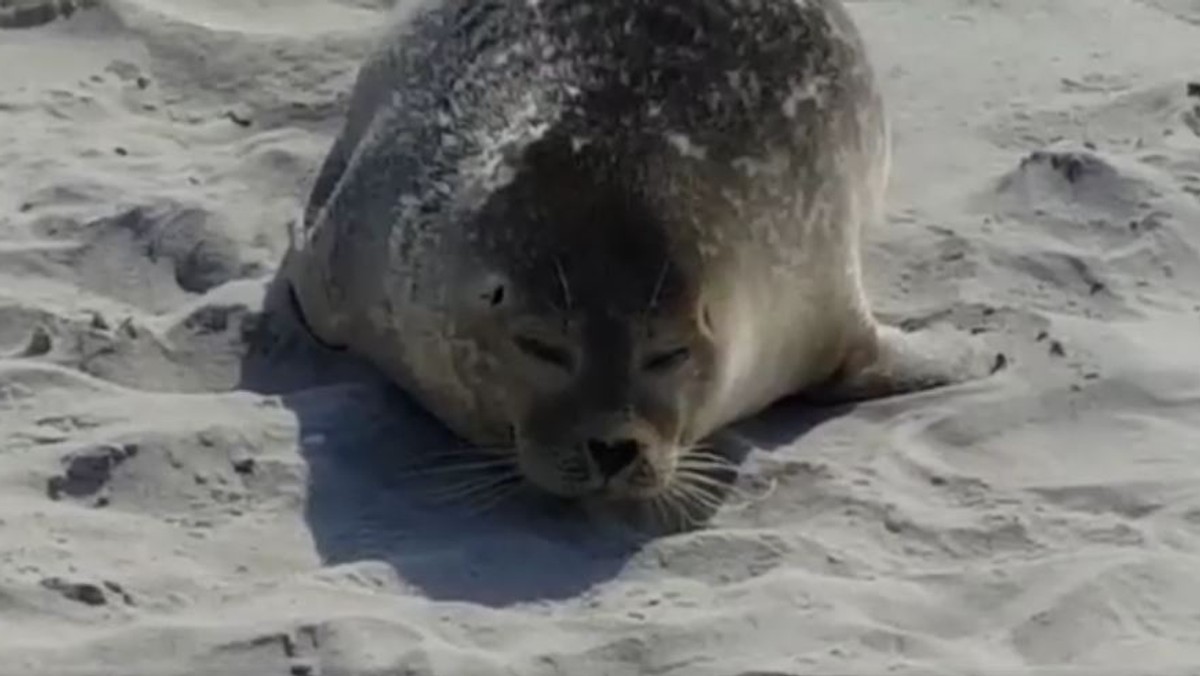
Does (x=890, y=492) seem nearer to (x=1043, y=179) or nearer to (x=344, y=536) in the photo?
(x=344, y=536)

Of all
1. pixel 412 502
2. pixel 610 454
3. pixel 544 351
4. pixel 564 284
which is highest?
pixel 564 284

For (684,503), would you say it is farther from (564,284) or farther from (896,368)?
(896,368)

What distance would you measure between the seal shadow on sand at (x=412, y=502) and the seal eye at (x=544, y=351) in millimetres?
255

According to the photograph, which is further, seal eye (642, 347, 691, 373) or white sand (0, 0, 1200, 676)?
seal eye (642, 347, 691, 373)

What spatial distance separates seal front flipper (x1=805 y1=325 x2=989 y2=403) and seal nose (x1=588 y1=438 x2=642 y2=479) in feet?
2.43

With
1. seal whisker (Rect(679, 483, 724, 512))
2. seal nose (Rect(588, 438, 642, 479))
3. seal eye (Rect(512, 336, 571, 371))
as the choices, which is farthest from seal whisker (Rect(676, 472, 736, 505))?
seal eye (Rect(512, 336, 571, 371))

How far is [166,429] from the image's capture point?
535 cm

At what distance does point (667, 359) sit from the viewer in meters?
5.21

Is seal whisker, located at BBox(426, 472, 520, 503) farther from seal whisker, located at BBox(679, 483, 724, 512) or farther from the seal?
seal whisker, located at BBox(679, 483, 724, 512)

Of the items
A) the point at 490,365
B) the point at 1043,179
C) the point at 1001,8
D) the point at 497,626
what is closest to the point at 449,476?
the point at 490,365

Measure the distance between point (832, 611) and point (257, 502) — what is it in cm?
107

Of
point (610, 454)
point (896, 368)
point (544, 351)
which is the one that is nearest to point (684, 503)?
point (610, 454)

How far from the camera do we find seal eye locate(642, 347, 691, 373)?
17.0 ft

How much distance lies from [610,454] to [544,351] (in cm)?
23
